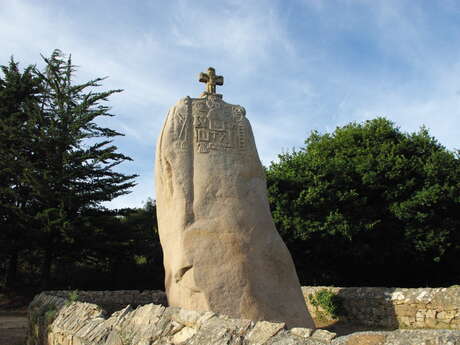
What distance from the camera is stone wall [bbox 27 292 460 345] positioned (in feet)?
10.7

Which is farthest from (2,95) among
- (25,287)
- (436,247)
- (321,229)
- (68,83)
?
(436,247)

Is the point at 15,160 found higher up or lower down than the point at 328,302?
higher up

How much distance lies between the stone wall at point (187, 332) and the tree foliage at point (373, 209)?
13.4 meters

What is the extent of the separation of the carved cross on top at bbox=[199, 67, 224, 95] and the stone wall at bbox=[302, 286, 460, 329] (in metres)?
7.00

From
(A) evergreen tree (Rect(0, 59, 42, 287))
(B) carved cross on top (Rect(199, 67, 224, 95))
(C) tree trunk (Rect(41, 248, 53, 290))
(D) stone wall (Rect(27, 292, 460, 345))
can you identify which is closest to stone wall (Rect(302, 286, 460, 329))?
(B) carved cross on top (Rect(199, 67, 224, 95))

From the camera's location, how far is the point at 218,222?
834 centimetres

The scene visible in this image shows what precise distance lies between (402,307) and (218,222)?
6.01m

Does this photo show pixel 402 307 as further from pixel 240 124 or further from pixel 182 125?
pixel 182 125

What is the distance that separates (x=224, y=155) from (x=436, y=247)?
13.9 metres

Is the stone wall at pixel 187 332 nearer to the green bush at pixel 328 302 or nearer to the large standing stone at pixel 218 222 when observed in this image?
the large standing stone at pixel 218 222

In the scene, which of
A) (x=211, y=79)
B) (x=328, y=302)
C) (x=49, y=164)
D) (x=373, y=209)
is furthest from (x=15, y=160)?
(x=373, y=209)

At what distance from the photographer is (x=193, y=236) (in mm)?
8164

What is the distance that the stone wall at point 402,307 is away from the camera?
10484 millimetres

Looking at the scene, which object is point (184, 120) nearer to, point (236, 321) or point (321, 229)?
point (236, 321)
